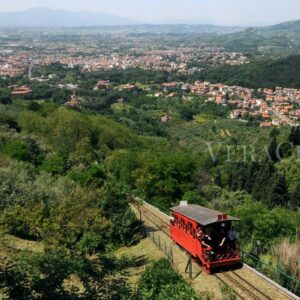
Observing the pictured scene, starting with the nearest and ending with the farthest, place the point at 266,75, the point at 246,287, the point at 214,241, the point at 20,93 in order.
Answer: the point at 246,287 < the point at 214,241 < the point at 20,93 < the point at 266,75

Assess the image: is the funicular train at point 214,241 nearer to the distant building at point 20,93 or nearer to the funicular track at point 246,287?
the funicular track at point 246,287

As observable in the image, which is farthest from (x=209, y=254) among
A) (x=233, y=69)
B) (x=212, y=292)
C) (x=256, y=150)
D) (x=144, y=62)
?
(x=144, y=62)

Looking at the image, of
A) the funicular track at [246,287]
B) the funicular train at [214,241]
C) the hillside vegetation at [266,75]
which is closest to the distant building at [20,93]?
the hillside vegetation at [266,75]

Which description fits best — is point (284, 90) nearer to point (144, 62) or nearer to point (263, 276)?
point (144, 62)

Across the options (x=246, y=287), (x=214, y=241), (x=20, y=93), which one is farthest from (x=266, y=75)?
(x=246, y=287)

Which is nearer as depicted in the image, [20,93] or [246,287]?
[246,287]

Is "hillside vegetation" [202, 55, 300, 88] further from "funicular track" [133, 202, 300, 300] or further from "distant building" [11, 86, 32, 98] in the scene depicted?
"funicular track" [133, 202, 300, 300]

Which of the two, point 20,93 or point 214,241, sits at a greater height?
point 214,241

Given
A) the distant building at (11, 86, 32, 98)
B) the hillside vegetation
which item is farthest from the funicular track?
the hillside vegetation

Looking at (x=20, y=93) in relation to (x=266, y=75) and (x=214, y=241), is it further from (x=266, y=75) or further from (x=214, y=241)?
(x=214, y=241)

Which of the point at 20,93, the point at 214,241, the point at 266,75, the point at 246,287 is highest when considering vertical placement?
the point at 214,241

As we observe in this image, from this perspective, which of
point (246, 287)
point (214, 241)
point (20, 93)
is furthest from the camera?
point (20, 93)
